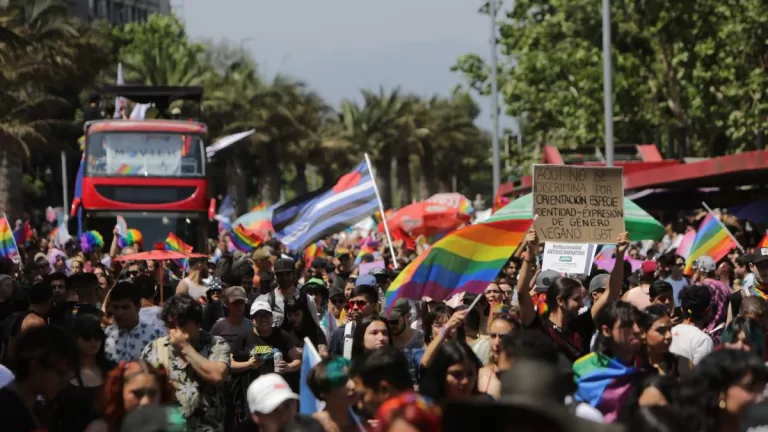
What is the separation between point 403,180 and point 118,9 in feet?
136

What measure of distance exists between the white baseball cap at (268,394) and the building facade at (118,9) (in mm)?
79960

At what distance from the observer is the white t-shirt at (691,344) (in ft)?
27.6

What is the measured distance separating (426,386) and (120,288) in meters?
2.69

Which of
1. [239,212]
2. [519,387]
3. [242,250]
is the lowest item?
[239,212]

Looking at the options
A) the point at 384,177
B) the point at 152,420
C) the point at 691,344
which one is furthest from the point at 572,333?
the point at 384,177

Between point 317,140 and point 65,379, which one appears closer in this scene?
point 65,379

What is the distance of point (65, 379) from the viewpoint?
7.12 m

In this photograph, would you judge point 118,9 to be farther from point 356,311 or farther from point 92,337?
point 92,337

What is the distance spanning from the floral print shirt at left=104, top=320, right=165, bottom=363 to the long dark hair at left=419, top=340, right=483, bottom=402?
98.1 inches

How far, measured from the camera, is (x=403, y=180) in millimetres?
62438

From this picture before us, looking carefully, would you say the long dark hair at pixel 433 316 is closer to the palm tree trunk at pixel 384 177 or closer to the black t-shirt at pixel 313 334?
the black t-shirt at pixel 313 334

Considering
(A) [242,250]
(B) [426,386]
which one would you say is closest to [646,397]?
(B) [426,386]

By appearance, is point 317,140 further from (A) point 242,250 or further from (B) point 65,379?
(B) point 65,379

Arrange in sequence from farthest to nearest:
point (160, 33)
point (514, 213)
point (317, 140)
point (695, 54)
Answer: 1. point (160, 33)
2. point (317, 140)
3. point (695, 54)
4. point (514, 213)
